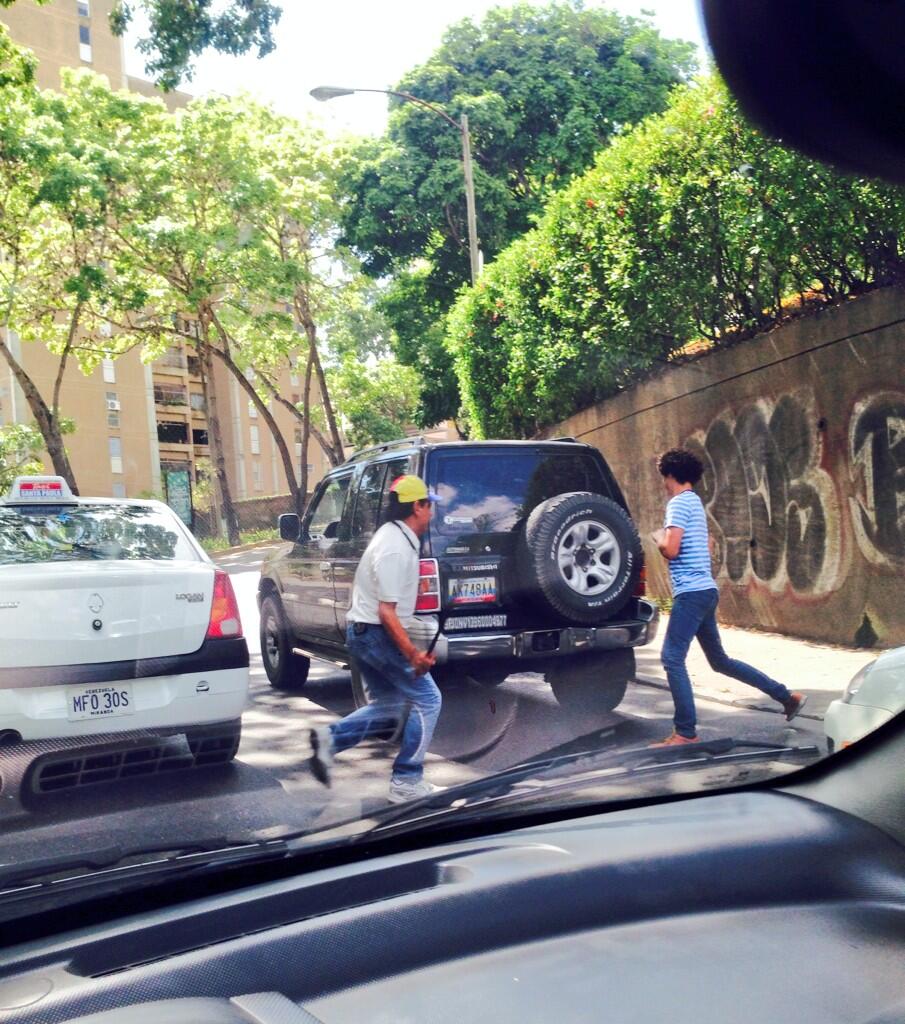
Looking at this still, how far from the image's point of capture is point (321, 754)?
184 inches

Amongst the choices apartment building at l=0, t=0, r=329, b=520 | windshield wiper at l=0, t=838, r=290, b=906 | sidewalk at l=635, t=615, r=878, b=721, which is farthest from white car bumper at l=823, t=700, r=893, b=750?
apartment building at l=0, t=0, r=329, b=520

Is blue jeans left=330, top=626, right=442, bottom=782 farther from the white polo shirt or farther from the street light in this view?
the street light

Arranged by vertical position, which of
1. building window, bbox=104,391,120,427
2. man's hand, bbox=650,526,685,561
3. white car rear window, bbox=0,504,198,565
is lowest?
man's hand, bbox=650,526,685,561

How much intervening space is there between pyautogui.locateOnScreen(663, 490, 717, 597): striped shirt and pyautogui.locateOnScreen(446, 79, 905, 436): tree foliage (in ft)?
5.24

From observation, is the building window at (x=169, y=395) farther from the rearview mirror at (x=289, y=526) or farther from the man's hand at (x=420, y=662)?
the man's hand at (x=420, y=662)

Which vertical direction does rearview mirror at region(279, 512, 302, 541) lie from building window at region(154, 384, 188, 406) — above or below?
below

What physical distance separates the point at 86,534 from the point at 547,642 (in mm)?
2553

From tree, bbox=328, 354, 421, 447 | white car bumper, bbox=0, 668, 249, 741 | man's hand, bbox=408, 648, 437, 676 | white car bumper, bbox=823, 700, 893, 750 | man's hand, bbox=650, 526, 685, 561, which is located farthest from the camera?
→ tree, bbox=328, 354, 421, 447

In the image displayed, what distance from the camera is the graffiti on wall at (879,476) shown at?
7480 millimetres

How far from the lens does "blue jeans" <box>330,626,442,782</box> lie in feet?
14.4

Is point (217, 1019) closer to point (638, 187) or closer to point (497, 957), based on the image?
point (497, 957)

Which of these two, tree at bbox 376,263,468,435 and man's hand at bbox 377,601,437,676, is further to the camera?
tree at bbox 376,263,468,435

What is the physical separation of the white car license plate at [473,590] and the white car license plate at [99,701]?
204 cm

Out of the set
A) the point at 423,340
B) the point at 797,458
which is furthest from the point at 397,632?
the point at 797,458
